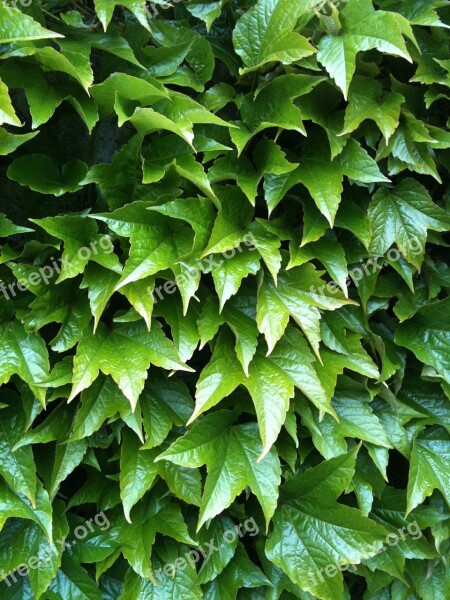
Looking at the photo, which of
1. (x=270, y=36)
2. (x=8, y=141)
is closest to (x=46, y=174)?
(x=8, y=141)

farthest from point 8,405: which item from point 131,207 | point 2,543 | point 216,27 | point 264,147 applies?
point 216,27

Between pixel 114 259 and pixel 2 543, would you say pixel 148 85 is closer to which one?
pixel 114 259

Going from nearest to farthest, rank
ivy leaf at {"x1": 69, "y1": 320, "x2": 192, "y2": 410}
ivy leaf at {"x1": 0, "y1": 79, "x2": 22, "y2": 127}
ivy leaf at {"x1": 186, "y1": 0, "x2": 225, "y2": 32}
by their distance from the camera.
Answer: ivy leaf at {"x1": 0, "y1": 79, "x2": 22, "y2": 127}, ivy leaf at {"x1": 69, "y1": 320, "x2": 192, "y2": 410}, ivy leaf at {"x1": 186, "y1": 0, "x2": 225, "y2": 32}

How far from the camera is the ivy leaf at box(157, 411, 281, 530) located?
0.92 meters

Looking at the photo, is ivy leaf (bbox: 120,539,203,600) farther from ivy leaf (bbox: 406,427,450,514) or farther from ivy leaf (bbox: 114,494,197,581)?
ivy leaf (bbox: 406,427,450,514)

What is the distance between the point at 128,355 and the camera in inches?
35.3

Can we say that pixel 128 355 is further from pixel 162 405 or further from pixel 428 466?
pixel 428 466

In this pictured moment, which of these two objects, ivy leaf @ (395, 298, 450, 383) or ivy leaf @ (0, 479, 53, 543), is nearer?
ivy leaf @ (0, 479, 53, 543)

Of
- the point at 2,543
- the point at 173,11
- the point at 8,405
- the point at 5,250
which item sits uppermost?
the point at 173,11

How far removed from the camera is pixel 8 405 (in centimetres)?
93

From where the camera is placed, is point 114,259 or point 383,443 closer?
point 114,259

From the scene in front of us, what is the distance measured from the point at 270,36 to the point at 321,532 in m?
0.87

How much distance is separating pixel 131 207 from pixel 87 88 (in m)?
0.19

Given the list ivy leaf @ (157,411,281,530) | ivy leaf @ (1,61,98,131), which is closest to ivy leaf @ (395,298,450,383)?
ivy leaf @ (157,411,281,530)
